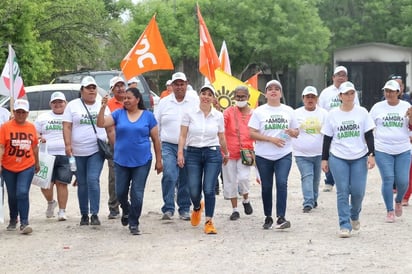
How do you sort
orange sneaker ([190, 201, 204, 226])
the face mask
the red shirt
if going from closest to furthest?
orange sneaker ([190, 201, 204, 226]) → the face mask → the red shirt

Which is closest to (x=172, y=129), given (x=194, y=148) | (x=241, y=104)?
(x=194, y=148)

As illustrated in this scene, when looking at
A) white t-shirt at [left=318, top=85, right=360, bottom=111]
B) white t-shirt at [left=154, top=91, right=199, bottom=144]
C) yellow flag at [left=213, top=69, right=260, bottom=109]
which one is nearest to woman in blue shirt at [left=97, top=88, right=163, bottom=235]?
white t-shirt at [left=154, top=91, right=199, bottom=144]

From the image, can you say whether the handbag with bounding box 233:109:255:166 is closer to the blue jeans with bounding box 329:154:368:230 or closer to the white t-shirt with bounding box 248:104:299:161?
the white t-shirt with bounding box 248:104:299:161

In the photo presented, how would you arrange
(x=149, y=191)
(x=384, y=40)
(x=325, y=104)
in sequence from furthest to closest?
(x=384, y=40) → (x=149, y=191) → (x=325, y=104)

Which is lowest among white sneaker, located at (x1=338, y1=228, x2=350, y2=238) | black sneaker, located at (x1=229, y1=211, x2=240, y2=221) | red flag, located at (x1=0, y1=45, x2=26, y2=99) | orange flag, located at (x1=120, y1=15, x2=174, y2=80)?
black sneaker, located at (x1=229, y1=211, x2=240, y2=221)

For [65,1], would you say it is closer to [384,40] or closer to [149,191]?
[149,191]

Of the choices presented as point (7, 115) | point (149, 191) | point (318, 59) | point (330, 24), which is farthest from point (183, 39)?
point (7, 115)

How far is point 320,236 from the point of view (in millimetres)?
9484

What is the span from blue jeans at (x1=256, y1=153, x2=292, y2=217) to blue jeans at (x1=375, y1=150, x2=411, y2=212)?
137 centimetres

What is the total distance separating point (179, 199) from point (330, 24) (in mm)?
34534

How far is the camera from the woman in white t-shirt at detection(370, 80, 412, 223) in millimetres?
10617

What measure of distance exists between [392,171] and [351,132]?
142 cm

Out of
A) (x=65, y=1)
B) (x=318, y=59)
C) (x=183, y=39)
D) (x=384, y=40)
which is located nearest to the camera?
(x=65, y=1)

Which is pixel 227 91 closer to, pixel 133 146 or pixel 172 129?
pixel 172 129
